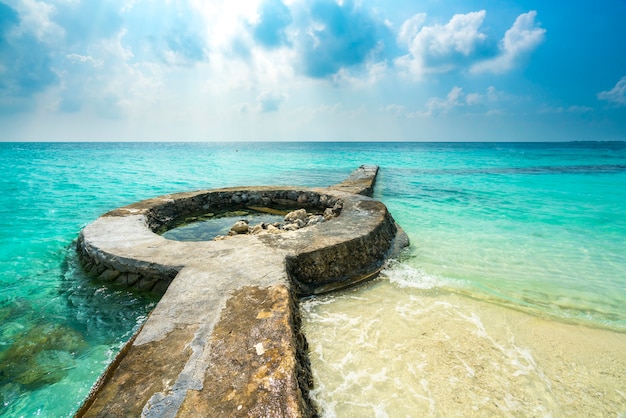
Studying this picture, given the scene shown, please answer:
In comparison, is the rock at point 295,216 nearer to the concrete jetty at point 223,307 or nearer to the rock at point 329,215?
the rock at point 329,215

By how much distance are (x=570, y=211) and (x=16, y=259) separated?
1523cm

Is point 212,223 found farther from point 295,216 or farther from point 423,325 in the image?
point 423,325

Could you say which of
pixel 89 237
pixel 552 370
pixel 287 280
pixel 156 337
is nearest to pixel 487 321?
pixel 552 370

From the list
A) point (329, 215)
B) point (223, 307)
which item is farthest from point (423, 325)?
point (329, 215)

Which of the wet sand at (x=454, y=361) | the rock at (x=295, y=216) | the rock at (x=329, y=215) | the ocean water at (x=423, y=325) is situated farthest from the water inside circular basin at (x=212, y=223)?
the wet sand at (x=454, y=361)

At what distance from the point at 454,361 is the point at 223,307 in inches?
92.3

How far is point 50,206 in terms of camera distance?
33.9 ft

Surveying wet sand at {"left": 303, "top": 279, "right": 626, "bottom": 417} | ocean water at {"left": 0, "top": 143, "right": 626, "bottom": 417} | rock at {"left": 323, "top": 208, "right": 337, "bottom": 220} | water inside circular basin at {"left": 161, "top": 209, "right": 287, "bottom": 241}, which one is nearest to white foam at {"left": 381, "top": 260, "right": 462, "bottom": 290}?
ocean water at {"left": 0, "top": 143, "right": 626, "bottom": 417}

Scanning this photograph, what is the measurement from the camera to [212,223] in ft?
25.2

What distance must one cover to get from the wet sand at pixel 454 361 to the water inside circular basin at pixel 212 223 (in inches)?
153

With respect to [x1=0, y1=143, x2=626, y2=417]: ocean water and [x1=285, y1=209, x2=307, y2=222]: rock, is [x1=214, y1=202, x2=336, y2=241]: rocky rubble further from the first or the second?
[x1=0, y1=143, x2=626, y2=417]: ocean water

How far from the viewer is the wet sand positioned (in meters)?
2.41

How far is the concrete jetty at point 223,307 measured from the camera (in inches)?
73.4

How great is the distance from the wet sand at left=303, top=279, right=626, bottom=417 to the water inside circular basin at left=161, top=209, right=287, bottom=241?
387 centimetres
